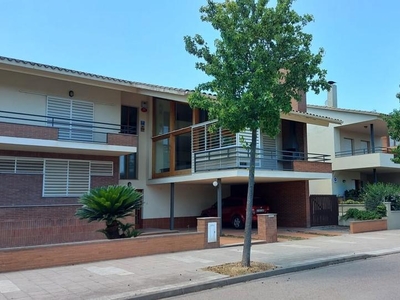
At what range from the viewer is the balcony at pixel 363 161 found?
2560cm

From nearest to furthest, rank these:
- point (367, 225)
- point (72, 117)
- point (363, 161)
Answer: point (72, 117)
point (367, 225)
point (363, 161)

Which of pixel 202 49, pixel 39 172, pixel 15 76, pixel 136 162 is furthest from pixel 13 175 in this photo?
pixel 202 49

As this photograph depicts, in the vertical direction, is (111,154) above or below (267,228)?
above

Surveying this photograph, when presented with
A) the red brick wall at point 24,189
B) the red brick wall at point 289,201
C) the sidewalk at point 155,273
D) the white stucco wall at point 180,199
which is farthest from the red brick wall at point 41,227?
the red brick wall at point 289,201

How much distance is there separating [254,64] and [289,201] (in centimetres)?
1289

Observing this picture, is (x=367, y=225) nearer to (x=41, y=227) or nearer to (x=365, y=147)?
(x=365, y=147)

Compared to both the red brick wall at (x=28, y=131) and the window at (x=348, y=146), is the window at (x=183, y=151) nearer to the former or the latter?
the red brick wall at (x=28, y=131)

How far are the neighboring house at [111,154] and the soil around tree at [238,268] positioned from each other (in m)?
3.89

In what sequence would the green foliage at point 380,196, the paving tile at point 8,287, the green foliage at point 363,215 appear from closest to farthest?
the paving tile at point 8,287, the green foliage at point 363,215, the green foliage at point 380,196

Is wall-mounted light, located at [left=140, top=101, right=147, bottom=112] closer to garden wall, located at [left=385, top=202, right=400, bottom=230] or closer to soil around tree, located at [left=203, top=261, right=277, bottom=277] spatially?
soil around tree, located at [left=203, top=261, right=277, bottom=277]

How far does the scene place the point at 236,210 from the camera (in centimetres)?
1975

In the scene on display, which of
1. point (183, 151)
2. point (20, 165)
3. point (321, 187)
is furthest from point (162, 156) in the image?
point (321, 187)

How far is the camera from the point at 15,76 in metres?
15.3

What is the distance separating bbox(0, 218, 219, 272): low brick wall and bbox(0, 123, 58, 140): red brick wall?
19.5ft
